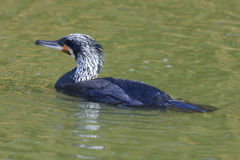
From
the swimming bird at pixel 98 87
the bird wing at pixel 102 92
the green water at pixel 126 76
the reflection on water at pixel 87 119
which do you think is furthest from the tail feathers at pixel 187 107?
the reflection on water at pixel 87 119

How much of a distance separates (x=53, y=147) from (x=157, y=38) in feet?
23.2

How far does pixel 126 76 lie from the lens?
9.88 metres

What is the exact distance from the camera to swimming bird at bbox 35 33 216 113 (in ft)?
25.7

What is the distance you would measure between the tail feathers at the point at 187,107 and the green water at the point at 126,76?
0.17m

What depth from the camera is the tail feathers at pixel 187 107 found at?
755 cm

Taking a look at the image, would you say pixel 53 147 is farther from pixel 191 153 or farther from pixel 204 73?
pixel 204 73

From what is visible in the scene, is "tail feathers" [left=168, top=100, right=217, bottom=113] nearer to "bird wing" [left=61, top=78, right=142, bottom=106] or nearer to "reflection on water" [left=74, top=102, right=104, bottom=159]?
"bird wing" [left=61, top=78, right=142, bottom=106]

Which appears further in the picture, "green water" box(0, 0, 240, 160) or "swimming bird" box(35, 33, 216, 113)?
"swimming bird" box(35, 33, 216, 113)

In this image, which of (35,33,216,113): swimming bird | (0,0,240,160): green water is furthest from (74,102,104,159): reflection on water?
(35,33,216,113): swimming bird

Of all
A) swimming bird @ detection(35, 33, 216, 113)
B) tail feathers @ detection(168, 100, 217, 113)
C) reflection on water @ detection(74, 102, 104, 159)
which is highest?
swimming bird @ detection(35, 33, 216, 113)

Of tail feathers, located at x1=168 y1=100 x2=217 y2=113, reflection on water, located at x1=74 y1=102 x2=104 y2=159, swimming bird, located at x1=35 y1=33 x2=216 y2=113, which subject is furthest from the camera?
swimming bird, located at x1=35 y1=33 x2=216 y2=113

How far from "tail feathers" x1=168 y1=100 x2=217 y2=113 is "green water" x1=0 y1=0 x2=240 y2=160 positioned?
167 millimetres

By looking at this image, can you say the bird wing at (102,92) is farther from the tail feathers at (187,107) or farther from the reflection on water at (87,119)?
the tail feathers at (187,107)

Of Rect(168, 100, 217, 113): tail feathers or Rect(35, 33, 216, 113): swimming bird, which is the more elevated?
Rect(35, 33, 216, 113): swimming bird
